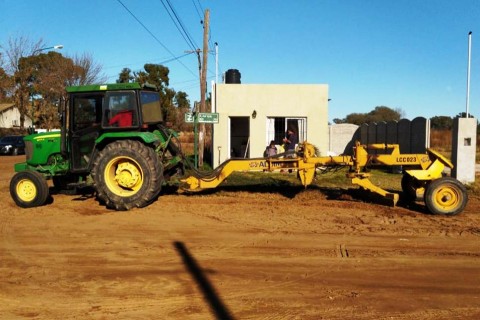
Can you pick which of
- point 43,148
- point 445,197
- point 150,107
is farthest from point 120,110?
point 445,197

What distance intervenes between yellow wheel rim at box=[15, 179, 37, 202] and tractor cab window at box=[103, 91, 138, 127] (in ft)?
6.79

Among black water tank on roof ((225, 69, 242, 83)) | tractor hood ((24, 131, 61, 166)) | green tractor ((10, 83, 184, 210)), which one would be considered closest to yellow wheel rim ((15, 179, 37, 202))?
green tractor ((10, 83, 184, 210))

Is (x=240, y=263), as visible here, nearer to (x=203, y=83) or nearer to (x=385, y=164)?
(x=385, y=164)

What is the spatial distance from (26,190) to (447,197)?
8.47m

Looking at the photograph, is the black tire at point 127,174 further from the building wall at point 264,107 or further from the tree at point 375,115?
the tree at point 375,115

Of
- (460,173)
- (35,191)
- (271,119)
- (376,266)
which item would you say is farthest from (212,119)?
(376,266)

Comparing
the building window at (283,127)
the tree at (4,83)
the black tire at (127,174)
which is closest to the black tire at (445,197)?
the black tire at (127,174)

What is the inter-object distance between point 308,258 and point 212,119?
947cm

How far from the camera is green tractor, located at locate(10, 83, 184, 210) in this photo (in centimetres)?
907

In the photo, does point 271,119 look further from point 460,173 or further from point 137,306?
point 137,306

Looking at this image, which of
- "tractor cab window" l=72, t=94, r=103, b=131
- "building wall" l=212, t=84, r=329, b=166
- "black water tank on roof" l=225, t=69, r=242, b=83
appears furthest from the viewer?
"black water tank on roof" l=225, t=69, r=242, b=83

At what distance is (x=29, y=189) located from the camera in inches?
376

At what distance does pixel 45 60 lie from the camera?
159 ft

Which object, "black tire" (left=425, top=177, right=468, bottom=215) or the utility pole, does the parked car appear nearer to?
the utility pole
